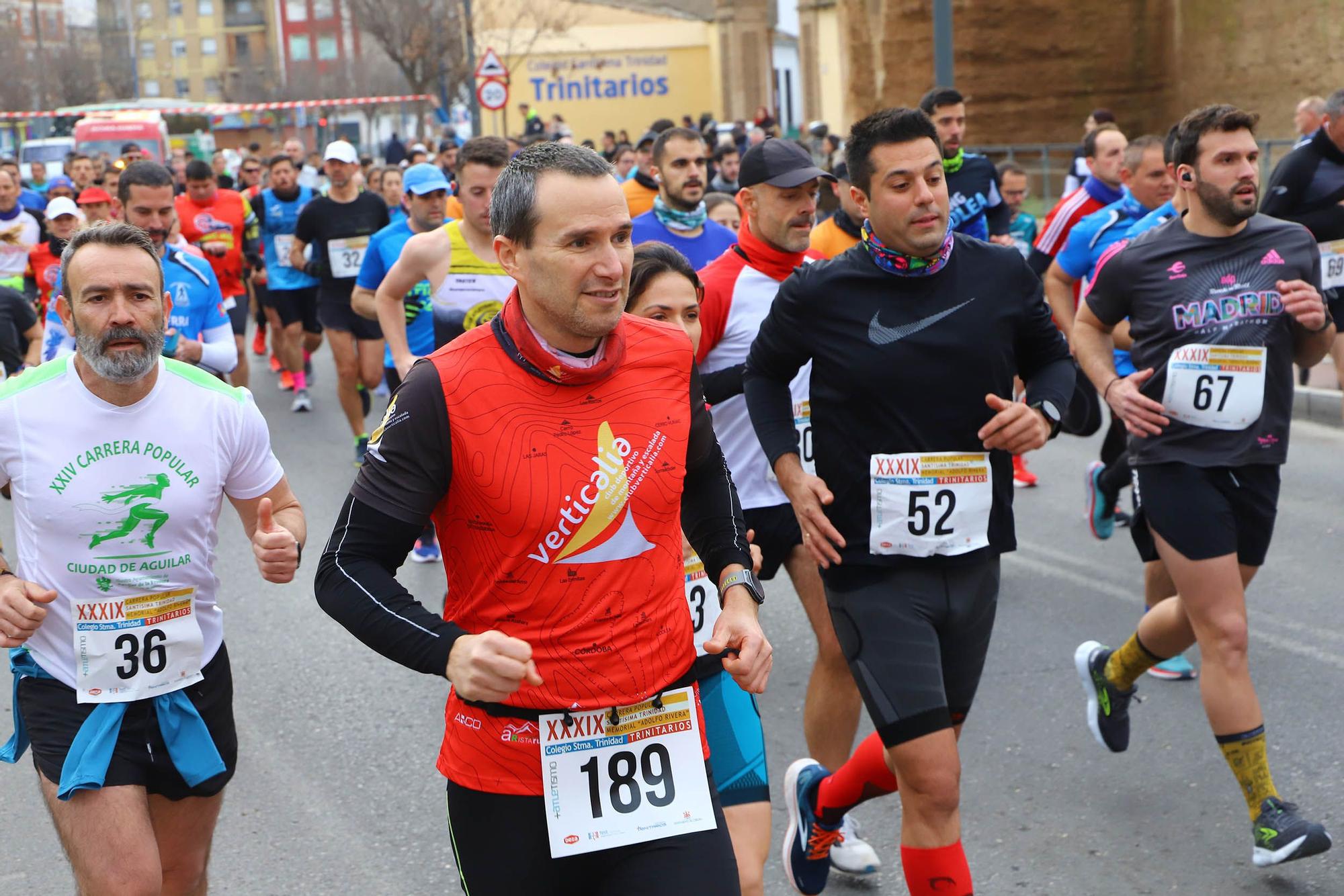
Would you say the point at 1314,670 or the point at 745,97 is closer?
the point at 1314,670

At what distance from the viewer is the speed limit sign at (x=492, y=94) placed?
74.2 feet

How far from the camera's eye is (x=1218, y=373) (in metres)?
4.76

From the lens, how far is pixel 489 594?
2826mm

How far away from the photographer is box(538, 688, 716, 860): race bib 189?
281 centimetres

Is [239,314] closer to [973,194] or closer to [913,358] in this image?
[973,194]

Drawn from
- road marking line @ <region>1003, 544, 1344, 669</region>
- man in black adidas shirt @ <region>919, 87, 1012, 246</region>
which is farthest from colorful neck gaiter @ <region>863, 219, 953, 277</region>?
man in black adidas shirt @ <region>919, 87, 1012, 246</region>

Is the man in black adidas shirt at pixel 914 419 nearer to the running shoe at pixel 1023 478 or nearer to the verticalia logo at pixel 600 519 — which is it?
the verticalia logo at pixel 600 519

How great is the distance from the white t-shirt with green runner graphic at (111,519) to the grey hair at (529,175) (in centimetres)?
121

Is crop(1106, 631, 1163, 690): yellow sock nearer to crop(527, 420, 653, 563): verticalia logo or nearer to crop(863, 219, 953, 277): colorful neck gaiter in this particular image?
crop(863, 219, 953, 277): colorful neck gaiter

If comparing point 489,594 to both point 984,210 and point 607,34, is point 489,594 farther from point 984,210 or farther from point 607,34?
point 607,34

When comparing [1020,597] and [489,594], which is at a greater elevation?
[489,594]

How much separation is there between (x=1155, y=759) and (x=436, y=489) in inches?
135

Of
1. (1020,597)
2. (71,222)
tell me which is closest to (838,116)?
(71,222)

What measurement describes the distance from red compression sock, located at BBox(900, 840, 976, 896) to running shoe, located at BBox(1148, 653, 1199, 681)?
2.68 metres
